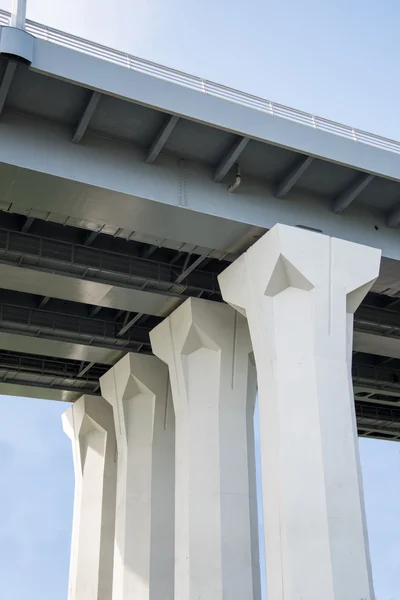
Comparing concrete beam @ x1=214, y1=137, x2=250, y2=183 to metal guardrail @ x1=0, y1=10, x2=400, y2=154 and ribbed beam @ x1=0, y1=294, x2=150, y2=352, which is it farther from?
ribbed beam @ x1=0, y1=294, x2=150, y2=352

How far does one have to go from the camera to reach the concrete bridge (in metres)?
17.6

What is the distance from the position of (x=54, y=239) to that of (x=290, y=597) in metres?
12.2

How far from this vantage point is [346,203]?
21.2 m

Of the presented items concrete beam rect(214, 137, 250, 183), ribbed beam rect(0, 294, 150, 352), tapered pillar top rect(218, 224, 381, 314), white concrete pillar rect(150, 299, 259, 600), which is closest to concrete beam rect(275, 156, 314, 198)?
tapered pillar top rect(218, 224, 381, 314)

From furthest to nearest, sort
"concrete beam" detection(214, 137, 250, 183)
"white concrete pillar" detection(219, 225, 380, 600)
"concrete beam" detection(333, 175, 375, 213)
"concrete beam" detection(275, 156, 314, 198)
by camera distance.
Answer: "concrete beam" detection(333, 175, 375, 213), "concrete beam" detection(275, 156, 314, 198), "concrete beam" detection(214, 137, 250, 183), "white concrete pillar" detection(219, 225, 380, 600)

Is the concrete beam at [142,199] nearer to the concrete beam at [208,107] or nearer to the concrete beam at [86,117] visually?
the concrete beam at [86,117]

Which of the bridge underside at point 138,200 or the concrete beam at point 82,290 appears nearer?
the bridge underside at point 138,200

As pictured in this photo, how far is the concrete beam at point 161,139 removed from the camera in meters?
18.5

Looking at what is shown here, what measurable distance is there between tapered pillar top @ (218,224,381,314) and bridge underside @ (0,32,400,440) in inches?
37.7

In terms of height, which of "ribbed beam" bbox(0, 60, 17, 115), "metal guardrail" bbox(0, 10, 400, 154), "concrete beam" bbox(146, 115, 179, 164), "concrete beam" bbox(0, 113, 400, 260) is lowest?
"concrete beam" bbox(0, 113, 400, 260)

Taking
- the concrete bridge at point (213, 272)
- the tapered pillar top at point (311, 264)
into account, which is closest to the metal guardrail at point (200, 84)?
the concrete bridge at point (213, 272)

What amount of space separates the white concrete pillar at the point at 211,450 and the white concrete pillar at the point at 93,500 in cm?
945

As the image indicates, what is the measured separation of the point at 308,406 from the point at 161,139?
7.55 metres

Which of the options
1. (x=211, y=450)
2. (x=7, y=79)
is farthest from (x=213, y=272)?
(x=7, y=79)
